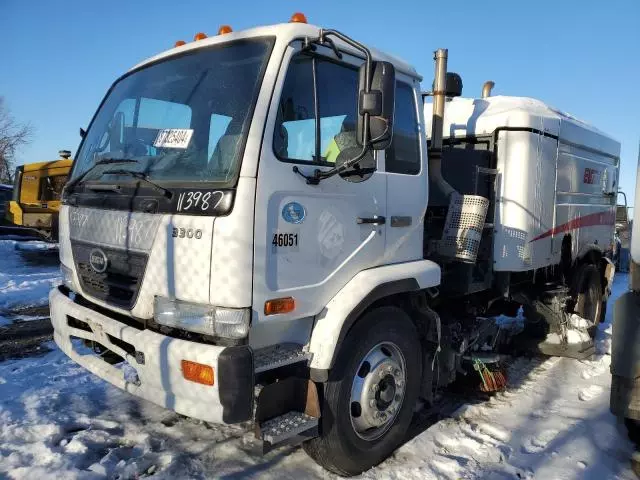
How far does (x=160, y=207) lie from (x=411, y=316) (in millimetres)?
2001

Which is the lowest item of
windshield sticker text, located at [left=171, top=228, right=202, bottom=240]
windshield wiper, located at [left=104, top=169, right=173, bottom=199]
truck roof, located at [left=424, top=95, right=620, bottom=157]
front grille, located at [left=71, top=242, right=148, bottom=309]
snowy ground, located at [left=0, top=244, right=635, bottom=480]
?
snowy ground, located at [left=0, top=244, right=635, bottom=480]

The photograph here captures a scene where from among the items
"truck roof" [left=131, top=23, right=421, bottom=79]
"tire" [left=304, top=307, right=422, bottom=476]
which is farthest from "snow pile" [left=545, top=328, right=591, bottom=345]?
"truck roof" [left=131, top=23, right=421, bottom=79]

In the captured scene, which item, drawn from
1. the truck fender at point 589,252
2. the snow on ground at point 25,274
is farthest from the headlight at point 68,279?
the truck fender at point 589,252

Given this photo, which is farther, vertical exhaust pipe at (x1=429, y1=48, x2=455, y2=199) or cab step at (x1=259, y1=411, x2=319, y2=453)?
vertical exhaust pipe at (x1=429, y1=48, x2=455, y2=199)

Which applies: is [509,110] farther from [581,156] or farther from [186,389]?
[186,389]

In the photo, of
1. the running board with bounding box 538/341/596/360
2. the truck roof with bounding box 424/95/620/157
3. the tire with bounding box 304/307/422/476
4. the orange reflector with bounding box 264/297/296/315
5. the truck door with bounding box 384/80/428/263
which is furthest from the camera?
the running board with bounding box 538/341/596/360

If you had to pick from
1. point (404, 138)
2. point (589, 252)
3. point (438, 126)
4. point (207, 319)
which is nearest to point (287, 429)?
point (207, 319)

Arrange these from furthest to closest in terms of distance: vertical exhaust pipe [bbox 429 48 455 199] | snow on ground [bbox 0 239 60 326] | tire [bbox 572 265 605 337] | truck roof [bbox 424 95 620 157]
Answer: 1. snow on ground [bbox 0 239 60 326]
2. tire [bbox 572 265 605 337]
3. truck roof [bbox 424 95 620 157]
4. vertical exhaust pipe [bbox 429 48 455 199]

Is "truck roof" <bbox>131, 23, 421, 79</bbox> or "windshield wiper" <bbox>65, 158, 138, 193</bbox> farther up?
"truck roof" <bbox>131, 23, 421, 79</bbox>

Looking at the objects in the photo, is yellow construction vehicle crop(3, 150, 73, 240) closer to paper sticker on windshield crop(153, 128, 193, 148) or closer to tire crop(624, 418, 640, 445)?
paper sticker on windshield crop(153, 128, 193, 148)

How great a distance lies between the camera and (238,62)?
9.78ft

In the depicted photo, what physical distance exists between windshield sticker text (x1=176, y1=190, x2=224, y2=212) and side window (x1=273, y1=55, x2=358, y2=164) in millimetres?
424

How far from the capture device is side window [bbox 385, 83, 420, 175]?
3.54m

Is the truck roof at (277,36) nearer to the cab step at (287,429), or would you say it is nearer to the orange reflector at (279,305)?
the orange reflector at (279,305)
